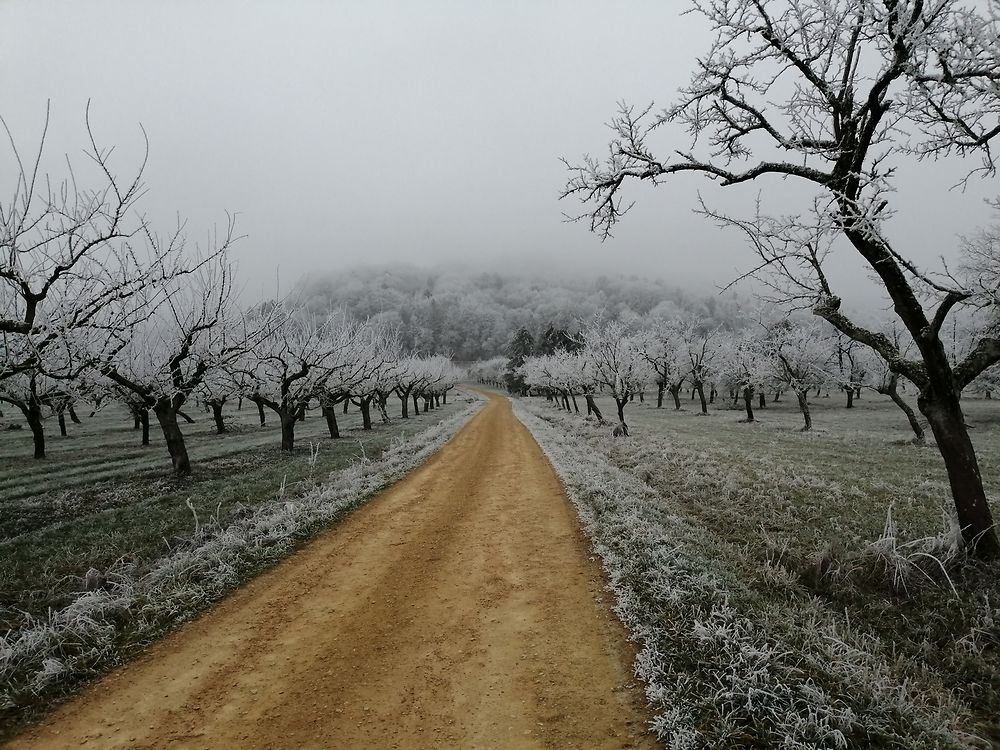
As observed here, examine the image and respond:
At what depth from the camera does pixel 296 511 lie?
11.3m

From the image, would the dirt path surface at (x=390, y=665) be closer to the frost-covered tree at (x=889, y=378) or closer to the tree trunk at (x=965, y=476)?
the tree trunk at (x=965, y=476)

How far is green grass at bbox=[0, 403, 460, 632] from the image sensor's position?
8984 millimetres

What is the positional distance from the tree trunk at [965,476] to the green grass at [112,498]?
13643 millimetres

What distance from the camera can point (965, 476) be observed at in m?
7.55

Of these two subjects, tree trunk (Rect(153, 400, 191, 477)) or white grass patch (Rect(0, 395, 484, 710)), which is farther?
tree trunk (Rect(153, 400, 191, 477))

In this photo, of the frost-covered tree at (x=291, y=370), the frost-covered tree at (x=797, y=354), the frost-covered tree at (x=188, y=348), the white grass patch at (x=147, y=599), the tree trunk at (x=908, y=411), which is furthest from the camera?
the frost-covered tree at (x=797, y=354)

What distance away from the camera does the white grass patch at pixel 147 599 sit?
5465 millimetres

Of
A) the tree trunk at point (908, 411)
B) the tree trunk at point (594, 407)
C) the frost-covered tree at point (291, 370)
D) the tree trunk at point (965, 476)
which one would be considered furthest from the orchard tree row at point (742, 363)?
the frost-covered tree at point (291, 370)

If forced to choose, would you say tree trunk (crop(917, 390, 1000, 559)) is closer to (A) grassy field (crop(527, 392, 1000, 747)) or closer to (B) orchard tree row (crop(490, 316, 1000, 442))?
(A) grassy field (crop(527, 392, 1000, 747))

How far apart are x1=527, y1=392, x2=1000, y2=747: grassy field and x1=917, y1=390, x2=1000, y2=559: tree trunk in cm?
35

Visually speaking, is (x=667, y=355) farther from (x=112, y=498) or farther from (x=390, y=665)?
(x=390, y=665)

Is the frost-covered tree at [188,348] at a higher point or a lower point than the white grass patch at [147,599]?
higher

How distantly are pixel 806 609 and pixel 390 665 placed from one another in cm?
542

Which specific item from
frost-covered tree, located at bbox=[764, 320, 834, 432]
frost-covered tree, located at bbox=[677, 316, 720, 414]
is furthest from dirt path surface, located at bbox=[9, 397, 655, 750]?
frost-covered tree, located at bbox=[677, 316, 720, 414]
